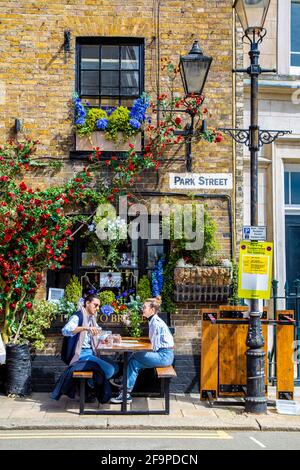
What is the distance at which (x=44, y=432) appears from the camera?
845 cm

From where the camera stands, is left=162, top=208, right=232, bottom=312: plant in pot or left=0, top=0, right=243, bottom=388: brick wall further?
left=0, top=0, right=243, bottom=388: brick wall

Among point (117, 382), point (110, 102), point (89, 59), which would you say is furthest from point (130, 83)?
point (117, 382)

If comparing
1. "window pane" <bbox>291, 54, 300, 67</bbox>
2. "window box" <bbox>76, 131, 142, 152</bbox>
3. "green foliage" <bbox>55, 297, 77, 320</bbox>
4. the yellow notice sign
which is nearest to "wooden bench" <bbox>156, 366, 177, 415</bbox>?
the yellow notice sign

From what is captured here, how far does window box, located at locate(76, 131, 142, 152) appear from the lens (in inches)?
436

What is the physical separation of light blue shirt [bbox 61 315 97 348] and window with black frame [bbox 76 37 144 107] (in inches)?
148

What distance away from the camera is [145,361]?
374 inches

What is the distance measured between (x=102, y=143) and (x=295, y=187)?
3.91 m

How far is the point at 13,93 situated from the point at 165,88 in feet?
8.04

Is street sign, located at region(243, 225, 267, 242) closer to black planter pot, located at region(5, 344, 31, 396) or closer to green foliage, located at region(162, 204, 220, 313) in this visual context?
green foliage, located at region(162, 204, 220, 313)

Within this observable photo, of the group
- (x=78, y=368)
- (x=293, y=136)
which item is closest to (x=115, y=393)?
(x=78, y=368)

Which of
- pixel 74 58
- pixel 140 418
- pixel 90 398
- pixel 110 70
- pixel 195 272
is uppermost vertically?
pixel 74 58

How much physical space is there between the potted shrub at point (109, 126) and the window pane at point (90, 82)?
37 centimetres

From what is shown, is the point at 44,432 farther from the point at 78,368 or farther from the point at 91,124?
the point at 91,124

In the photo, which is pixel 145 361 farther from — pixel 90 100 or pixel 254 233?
pixel 90 100
